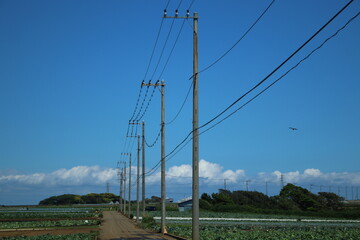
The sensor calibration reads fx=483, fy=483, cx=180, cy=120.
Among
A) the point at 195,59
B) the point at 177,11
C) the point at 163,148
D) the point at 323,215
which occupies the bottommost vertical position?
the point at 323,215

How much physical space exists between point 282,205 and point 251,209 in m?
9.20

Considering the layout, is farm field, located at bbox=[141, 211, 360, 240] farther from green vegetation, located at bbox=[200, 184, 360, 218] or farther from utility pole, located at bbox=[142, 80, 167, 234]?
green vegetation, located at bbox=[200, 184, 360, 218]

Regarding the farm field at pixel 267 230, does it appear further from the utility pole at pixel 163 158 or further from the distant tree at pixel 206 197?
the distant tree at pixel 206 197

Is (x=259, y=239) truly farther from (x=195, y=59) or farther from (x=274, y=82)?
(x=274, y=82)

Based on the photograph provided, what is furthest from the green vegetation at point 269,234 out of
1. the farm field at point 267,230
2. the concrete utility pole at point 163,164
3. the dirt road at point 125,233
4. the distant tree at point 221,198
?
the distant tree at point 221,198

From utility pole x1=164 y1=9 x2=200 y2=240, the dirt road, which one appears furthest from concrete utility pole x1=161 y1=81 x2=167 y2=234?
utility pole x1=164 y1=9 x2=200 y2=240

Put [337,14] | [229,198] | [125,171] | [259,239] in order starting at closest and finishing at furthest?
[337,14], [259,239], [125,171], [229,198]

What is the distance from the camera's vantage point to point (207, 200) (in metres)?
140

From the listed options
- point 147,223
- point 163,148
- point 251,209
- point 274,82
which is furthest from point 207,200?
point 274,82

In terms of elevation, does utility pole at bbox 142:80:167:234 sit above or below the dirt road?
above

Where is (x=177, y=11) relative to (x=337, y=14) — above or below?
above

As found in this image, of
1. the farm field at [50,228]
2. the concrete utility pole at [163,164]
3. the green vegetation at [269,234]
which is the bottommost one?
the farm field at [50,228]

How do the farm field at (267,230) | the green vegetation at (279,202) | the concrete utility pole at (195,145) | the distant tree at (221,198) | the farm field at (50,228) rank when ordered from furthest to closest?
the distant tree at (221,198) < the green vegetation at (279,202) < the farm field at (50,228) < the farm field at (267,230) < the concrete utility pole at (195,145)

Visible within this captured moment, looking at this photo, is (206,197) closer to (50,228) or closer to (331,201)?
(331,201)
